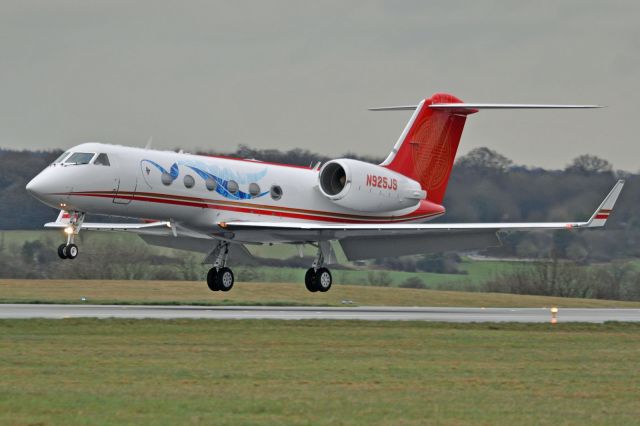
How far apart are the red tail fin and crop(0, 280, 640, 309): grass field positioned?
5.14 m

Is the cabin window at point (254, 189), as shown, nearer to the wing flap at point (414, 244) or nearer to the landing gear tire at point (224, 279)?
the landing gear tire at point (224, 279)

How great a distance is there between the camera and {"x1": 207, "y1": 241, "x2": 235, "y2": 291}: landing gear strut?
3400 cm

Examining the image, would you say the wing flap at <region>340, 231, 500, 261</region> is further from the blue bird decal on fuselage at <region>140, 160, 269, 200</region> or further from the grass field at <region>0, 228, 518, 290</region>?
the grass field at <region>0, 228, 518, 290</region>

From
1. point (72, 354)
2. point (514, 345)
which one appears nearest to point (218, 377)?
point (72, 354)

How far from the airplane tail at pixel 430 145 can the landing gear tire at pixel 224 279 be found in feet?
19.5

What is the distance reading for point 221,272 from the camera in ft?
112

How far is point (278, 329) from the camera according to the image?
76.5ft

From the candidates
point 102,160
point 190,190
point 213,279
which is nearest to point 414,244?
point 213,279

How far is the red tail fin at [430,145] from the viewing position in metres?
36.6

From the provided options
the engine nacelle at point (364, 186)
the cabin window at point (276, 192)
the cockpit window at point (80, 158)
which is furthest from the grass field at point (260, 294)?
the cockpit window at point (80, 158)

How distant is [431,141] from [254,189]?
670cm

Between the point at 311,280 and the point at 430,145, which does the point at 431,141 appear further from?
the point at 311,280

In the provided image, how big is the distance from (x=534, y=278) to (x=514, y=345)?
29.2 m

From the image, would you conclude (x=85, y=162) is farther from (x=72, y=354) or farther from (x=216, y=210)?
(x=72, y=354)
